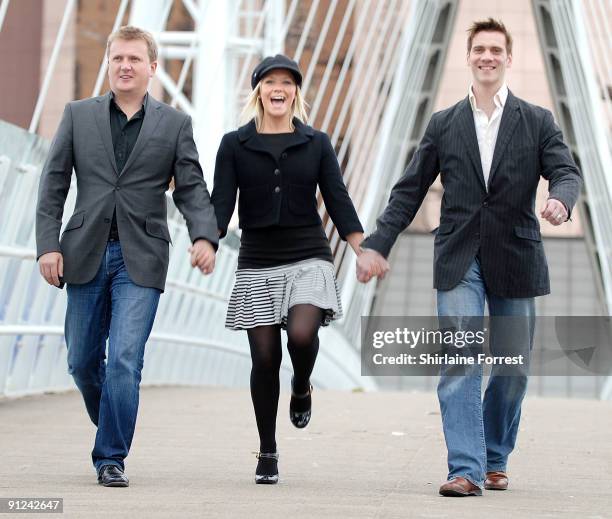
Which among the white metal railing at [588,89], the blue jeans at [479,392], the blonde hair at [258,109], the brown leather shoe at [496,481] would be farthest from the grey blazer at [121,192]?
the white metal railing at [588,89]

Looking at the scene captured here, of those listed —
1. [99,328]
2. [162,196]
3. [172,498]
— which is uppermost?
[162,196]

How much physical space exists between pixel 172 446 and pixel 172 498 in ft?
7.46

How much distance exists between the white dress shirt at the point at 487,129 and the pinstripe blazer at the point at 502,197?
0.03m

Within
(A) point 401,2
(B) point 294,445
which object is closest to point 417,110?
(A) point 401,2

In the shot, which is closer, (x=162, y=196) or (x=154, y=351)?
(x=162, y=196)

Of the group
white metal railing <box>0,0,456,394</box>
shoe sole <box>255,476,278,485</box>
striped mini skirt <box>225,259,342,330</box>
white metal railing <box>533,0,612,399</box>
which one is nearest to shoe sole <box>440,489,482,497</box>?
shoe sole <box>255,476,278,485</box>

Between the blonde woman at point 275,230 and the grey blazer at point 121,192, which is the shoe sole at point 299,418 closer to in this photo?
the blonde woman at point 275,230

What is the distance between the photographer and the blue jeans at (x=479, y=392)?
19.4ft

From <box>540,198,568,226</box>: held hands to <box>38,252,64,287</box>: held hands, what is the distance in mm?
1790

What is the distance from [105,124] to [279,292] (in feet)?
3.05

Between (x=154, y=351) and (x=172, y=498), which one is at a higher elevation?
(x=154, y=351)

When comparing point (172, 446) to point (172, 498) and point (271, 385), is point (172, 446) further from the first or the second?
point (172, 498)

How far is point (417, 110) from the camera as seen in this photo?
44344 mm

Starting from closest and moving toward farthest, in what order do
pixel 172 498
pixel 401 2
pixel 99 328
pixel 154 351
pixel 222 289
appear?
1. pixel 172 498
2. pixel 99 328
3. pixel 154 351
4. pixel 222 289
5. pixel 401 2
